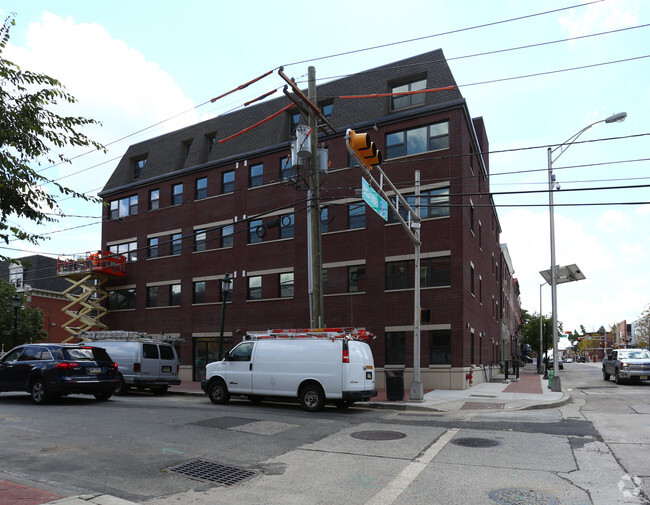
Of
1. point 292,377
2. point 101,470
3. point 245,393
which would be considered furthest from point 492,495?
point 245,393

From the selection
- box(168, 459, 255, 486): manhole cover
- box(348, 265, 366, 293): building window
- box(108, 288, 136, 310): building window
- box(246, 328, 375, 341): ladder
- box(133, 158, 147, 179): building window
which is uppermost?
box(133, 158, 147, 179): building window

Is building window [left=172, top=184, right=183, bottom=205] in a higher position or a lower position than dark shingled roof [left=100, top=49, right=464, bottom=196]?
lower

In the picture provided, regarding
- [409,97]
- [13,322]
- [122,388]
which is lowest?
[122,388]

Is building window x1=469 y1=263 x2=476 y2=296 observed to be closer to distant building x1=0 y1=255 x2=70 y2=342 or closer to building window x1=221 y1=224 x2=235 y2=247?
building window x1=221 y1=224 x2=235 y2=247

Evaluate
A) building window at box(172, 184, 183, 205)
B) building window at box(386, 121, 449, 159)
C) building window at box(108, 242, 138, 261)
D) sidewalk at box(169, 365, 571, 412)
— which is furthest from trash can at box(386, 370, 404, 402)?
building window at box(108, 242, 138, 261)

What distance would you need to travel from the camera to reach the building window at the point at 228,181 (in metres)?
29.9

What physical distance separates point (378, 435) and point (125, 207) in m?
28.6

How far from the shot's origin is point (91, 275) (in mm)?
32656

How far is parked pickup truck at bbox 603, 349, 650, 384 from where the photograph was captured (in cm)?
2424

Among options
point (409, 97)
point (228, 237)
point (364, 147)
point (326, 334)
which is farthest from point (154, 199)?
point (364, 147)

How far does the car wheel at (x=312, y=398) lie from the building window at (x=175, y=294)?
59.7 ft

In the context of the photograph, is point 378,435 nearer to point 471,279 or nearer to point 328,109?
point 471,279

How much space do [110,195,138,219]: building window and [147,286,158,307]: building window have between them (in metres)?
5.15

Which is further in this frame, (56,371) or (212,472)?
(56,371)
